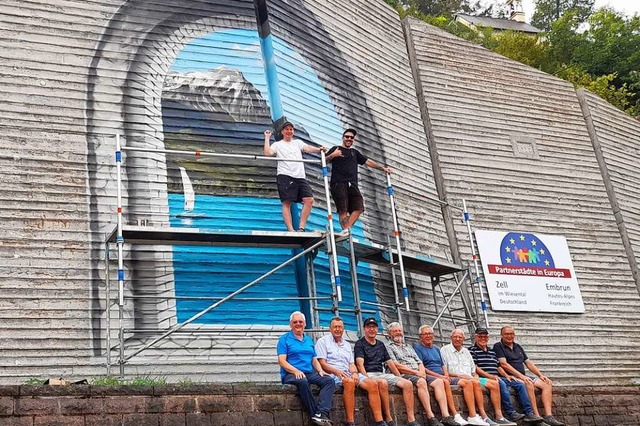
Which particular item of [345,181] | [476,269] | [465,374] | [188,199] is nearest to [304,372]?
[465,374]

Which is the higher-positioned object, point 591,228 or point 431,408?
point 591,228

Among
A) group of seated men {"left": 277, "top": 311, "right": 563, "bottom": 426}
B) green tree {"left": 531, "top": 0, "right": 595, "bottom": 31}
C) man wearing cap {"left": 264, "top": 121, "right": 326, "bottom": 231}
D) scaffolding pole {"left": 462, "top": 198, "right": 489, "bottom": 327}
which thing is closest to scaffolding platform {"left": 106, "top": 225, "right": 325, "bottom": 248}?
man wearing cap {"left": 264, "top": 121, "right": 326, "bottom": 231}

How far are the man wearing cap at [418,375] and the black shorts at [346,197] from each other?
235 cm

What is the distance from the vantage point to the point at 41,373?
10.3m

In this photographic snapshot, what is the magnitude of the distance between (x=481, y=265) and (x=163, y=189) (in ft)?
21.5

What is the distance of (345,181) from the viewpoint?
1177 centimetres

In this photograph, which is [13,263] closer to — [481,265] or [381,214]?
[381,214]

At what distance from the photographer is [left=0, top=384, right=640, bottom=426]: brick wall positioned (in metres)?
7.04

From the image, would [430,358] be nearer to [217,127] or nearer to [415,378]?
[415,378]

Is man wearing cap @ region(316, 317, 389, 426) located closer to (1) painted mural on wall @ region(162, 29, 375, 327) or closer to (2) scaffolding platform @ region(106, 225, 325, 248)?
(2) scaffolding platform @ region(106, 225, 325, 248)

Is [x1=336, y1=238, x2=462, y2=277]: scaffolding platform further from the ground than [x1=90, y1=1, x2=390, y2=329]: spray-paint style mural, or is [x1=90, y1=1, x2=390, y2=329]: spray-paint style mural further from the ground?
[x1=90, y1=1, x2=390, y2=329]: spray-paint style mural

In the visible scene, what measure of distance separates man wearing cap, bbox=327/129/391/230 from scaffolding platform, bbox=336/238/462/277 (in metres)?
0.34

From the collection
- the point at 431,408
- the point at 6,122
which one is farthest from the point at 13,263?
the point at 431,408

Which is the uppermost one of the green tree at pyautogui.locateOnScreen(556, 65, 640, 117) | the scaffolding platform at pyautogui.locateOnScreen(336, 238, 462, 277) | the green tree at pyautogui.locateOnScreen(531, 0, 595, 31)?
the green tree at pyautogui.locateOnScreen(531, 0, 595, 31)
